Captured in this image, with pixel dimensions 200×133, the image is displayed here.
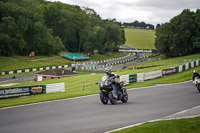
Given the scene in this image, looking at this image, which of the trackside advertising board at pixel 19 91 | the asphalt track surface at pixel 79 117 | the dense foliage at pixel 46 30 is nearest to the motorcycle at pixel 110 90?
the asphalt track surface at pixel 79 117

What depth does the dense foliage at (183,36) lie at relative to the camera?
313 ft

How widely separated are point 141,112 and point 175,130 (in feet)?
17.1

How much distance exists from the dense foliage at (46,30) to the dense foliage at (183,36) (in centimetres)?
2760

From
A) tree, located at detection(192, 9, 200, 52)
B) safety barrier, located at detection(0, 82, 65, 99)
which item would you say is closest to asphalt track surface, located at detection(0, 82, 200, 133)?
safety barrier, located at detection(0, 82, 65, 99)

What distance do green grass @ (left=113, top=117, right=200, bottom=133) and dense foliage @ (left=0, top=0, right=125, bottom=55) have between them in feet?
253

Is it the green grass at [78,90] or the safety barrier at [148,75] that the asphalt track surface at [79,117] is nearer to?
the green grass at [78,90]

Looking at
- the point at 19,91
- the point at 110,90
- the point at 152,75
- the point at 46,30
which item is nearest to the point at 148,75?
the point at 152,75

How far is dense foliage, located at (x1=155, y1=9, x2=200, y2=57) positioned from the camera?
9531 cm

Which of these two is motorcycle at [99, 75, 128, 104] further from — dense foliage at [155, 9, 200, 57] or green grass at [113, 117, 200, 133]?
dense foliage at [155, 9, 200, 57]

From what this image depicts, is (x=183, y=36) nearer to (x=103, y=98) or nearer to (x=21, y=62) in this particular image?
(x=21, y=62)

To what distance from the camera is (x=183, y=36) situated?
94.5m

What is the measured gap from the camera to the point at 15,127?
39.9 ft

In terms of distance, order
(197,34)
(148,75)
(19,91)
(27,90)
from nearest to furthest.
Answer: (19,91), (27,90), (148,75), (197,34)

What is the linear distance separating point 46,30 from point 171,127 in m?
91.8
